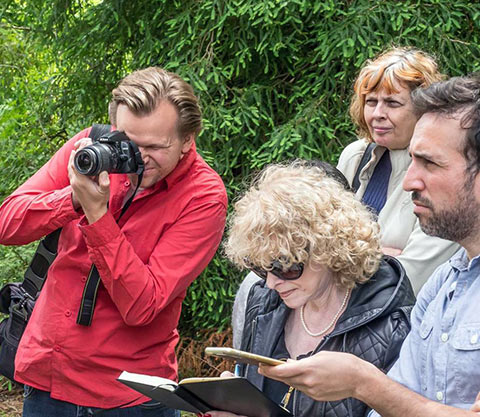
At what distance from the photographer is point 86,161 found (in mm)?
2934

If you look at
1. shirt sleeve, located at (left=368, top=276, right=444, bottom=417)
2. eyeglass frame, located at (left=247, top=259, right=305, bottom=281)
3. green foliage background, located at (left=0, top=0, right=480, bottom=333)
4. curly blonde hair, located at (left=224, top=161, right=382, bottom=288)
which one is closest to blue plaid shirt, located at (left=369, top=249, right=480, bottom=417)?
shirt sleeve, located at (left=368, top=276, right=444, bottom=417)

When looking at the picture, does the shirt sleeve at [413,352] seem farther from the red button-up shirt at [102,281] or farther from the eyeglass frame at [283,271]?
the red button-up shirt at [102,281]

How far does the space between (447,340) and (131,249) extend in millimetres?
1208

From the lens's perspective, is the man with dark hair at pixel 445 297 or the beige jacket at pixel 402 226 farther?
the beige jacket at pixel 402 226

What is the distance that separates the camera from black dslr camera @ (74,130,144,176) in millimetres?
2906

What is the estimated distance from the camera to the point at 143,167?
119 inches

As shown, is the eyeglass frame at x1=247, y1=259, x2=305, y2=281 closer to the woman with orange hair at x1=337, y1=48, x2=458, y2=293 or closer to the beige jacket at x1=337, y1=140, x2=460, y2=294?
the beige jacket at x1=337, y1=140, x2=460, y2=294

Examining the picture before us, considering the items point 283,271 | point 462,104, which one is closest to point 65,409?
point 283,271

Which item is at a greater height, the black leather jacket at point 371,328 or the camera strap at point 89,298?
the black leather jacket at point 371,328

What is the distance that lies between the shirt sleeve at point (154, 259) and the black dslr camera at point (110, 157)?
0.16 metres

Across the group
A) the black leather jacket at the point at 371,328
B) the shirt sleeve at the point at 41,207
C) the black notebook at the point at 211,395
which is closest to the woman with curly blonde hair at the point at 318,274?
the black leather jacket at the point at 371,328

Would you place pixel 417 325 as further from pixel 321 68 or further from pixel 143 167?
pixel 321 68

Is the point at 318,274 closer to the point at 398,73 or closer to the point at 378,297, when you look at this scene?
the point at 378,297

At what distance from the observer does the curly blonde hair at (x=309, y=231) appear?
8.56ft
